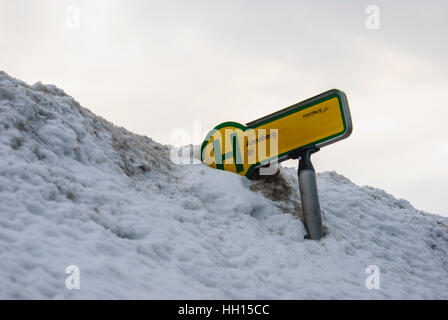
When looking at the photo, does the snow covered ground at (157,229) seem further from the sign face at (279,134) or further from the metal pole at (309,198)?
the sign face at (279,134)

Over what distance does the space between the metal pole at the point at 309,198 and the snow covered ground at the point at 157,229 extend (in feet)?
0.74

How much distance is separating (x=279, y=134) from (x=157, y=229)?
3533mm

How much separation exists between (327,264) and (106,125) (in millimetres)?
5054

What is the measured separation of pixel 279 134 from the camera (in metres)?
8.61

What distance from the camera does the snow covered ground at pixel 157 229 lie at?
4.85m

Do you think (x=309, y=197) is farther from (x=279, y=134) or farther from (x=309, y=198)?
(x=279, y=134)

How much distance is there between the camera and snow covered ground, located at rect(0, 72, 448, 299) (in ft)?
15.9

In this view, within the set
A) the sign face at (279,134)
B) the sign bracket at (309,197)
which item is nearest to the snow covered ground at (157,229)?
the sign bracket at (309,197)

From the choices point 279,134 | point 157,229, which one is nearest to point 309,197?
point 279,134

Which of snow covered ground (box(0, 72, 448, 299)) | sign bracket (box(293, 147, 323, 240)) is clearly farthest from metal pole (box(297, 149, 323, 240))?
snow covered ground (box(0, 72, 448, 299))

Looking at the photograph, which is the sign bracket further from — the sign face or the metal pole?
the sign face

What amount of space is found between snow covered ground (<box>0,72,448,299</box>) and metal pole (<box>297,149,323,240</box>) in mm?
226

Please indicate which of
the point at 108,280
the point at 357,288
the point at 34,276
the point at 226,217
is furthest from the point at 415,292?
the point at 34,276
